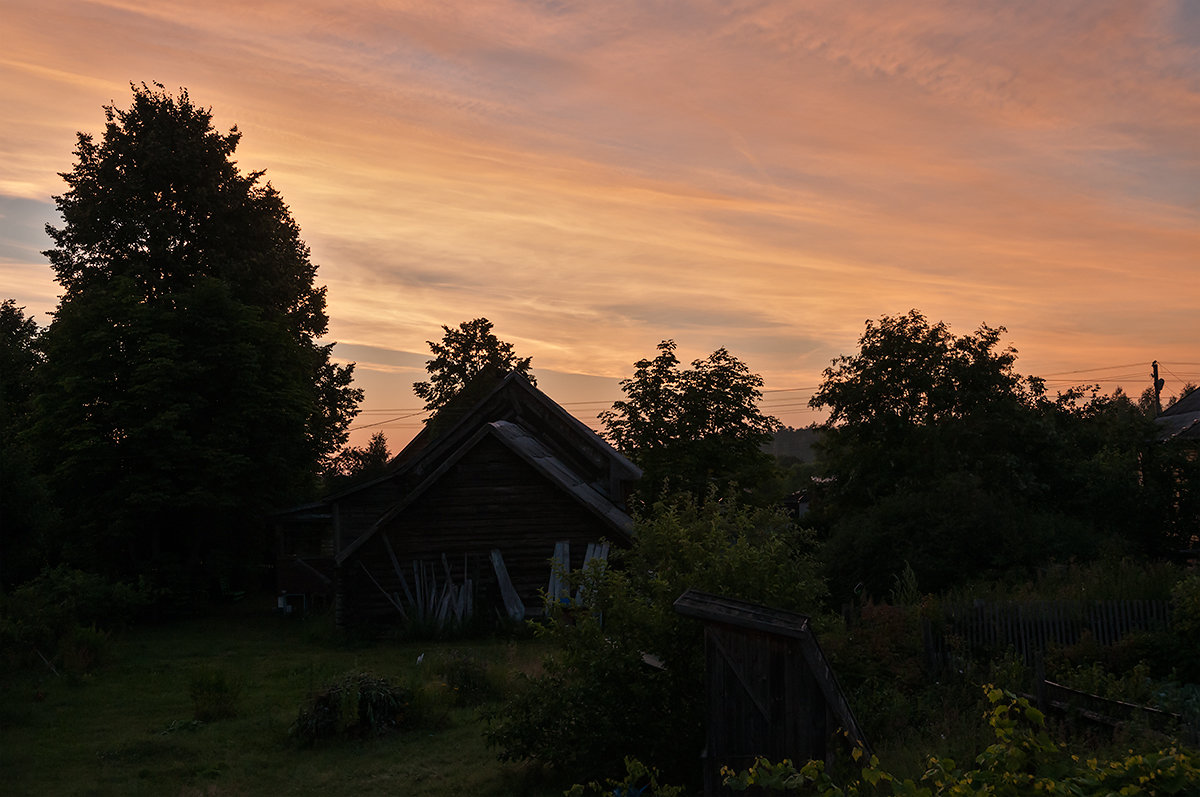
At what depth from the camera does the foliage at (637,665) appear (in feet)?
37.0

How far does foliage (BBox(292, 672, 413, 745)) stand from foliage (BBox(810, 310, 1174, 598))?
1518 centimetres

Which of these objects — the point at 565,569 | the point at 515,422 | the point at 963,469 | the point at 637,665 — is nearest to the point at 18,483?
the point at 565,569

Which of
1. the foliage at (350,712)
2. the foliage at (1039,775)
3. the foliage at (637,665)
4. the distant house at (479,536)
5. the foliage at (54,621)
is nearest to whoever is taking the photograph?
the foliage at (1039,775)

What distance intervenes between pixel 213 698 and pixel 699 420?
31.4 meters

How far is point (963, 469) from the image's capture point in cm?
3512

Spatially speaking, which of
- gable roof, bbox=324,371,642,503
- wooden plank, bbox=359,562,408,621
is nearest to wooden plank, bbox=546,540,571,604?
wooden plank, bbox=359,562,408,621

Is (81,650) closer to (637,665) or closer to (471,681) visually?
(471,681)

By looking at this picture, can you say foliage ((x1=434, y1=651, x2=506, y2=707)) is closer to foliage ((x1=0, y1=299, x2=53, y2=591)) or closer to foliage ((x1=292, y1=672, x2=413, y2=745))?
foliage ((x1=292, y1=672, x2=413, y2=745))

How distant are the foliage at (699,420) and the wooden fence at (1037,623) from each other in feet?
86.6

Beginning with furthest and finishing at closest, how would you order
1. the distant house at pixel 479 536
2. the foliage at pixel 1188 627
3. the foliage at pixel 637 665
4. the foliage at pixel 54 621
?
1. the distant house at pixel 479 536
2. the foliage at pixel 54 621
3. the foliage at pixel 1188 627
4. the foliage at pixel 637 665

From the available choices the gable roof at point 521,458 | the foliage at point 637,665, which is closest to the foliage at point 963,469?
the gable roof at point 521,458

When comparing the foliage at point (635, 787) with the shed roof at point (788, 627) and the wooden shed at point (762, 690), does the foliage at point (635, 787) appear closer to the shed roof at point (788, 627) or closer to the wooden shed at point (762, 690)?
the wooden shed at point (762, 690)

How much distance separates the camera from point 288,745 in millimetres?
14094

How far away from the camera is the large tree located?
30.8 meters
